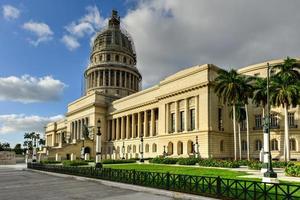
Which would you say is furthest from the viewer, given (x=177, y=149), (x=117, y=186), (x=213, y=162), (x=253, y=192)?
(x=177, y=149)

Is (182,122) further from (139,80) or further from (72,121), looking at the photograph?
(139,80)

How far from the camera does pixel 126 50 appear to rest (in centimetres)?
12181

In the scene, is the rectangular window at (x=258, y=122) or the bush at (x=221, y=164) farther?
the rectangular window at (x=258, y=122)

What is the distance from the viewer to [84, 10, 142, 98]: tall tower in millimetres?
115375

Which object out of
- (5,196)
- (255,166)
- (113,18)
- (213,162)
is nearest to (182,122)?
(213,162)

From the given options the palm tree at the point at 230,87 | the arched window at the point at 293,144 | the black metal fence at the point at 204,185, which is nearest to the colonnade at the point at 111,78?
the palm tree at the point at 230,87

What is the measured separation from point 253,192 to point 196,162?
105ft

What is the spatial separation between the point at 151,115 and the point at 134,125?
1005cm

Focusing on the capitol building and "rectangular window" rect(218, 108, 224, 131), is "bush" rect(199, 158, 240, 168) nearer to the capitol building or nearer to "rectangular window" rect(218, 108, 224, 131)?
the capitol building

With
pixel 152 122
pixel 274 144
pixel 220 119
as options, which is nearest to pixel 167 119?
pixel 152 122

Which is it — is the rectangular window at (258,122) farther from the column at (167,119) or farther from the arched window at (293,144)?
the column at (167,119)

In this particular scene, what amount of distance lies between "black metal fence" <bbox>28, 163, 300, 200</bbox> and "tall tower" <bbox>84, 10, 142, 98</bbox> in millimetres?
84138

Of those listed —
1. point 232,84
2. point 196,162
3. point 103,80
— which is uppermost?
point 103,80

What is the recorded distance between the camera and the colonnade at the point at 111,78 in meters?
116
